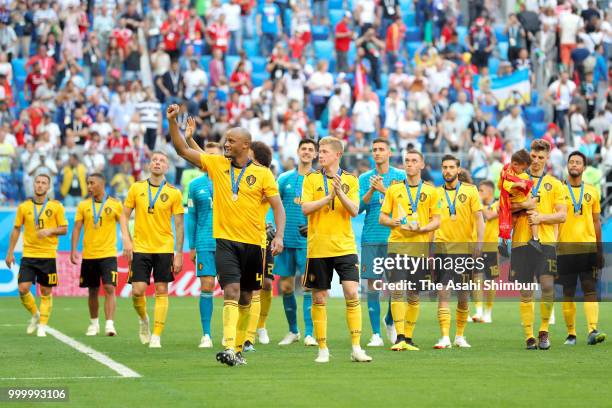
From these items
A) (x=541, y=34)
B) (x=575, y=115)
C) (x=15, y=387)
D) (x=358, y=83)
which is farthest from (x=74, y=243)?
(x=541, y=34)

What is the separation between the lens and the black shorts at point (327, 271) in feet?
45.6

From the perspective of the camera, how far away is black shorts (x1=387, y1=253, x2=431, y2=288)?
617 inches

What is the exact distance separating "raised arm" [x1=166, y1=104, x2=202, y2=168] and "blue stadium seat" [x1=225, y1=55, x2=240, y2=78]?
66.9 ft

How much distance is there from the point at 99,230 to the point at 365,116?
43.2ft

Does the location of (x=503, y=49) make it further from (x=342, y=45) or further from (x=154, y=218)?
(x=154, y=218)

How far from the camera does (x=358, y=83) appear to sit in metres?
32.9

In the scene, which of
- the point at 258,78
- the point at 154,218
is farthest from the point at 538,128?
the point at 154,218

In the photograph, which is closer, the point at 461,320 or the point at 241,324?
the point at 241,324

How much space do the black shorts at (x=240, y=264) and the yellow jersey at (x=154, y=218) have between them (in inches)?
121

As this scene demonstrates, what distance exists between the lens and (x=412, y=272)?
15602mm

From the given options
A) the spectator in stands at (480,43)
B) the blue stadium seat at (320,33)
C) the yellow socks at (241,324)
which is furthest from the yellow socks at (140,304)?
the spectator in stands at (480,43)

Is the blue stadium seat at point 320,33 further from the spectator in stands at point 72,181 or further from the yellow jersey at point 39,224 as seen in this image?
the yellow jersey at point 39,224

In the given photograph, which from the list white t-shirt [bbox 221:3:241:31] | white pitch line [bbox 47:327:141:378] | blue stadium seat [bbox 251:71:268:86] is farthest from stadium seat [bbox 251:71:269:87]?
white pitch line [bbox 47:327:141:378]

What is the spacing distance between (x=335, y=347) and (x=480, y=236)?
2264mm
